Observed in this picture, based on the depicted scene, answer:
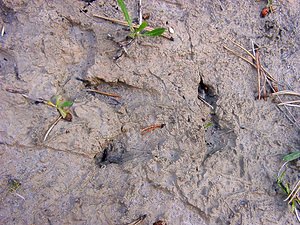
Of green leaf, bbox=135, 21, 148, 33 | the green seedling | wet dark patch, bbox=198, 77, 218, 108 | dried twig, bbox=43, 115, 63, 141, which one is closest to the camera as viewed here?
the green seedling

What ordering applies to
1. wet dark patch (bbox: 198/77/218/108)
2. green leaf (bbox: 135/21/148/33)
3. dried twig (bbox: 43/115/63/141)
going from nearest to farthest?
dried twig (bbox: 43/115/63/141)
green leaf (bbox: 135/21/148/33)
wet dark patch (bbox: 198/77/218/108)

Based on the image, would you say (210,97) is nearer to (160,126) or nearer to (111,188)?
(160,126)

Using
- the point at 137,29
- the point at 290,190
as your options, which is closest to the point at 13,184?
the point at 137,29

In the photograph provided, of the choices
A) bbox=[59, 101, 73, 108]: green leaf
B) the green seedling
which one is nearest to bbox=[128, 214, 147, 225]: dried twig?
the green seedling

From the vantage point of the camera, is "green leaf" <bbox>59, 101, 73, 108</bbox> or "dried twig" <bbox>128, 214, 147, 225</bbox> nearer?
"dried twig" <bbox>128, 214, 147, 225</bbox>

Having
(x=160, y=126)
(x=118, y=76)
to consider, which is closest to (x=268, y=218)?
(x=160, y=126)

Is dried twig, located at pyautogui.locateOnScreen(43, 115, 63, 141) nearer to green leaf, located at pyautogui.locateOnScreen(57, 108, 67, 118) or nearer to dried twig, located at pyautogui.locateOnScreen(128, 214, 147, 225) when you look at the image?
green leaf, located at pyautogui.locateOnScreen(57, 108, 67, 118)
